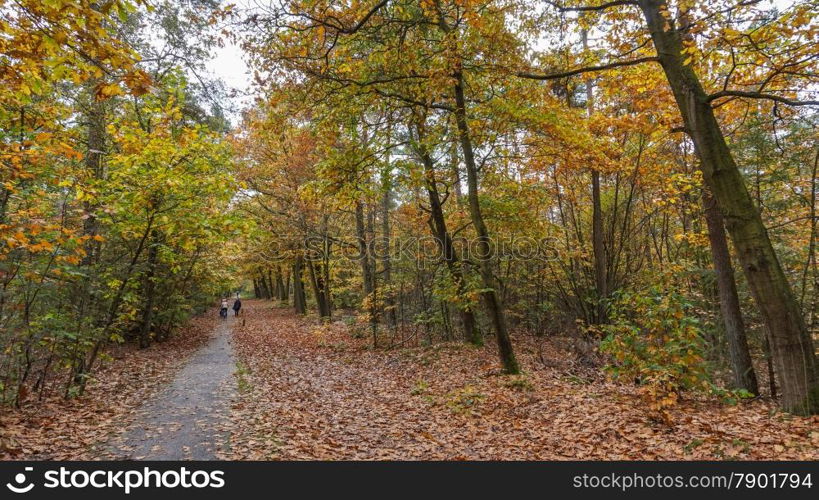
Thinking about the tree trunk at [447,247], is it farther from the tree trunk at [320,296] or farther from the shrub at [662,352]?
the tree trunk at [320,296]

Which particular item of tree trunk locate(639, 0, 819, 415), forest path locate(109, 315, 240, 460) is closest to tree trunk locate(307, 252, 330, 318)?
forest path locate(109, 315, 240, 460)

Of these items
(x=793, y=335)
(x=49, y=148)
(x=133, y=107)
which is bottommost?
(x=793, y=335)

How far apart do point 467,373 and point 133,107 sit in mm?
11486

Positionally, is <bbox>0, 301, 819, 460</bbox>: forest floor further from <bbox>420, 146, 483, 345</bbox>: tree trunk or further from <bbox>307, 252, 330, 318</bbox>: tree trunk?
<bbox>307, 252, 330, 318</bbox>: tree trunk

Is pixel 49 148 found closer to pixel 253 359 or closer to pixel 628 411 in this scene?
pixel 628 411

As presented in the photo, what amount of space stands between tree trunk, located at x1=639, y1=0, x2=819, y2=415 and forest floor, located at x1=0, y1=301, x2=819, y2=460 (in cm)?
44

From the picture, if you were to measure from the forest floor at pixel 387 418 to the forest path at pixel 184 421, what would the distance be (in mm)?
25

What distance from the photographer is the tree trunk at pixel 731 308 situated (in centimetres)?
790

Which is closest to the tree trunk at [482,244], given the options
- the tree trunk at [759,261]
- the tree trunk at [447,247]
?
the tree trunk at [447,247]

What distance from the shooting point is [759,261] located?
17.3 feet

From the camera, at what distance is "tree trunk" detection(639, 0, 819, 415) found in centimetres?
521

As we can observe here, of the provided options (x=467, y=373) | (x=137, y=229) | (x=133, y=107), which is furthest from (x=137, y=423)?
(x=133, y=107)
